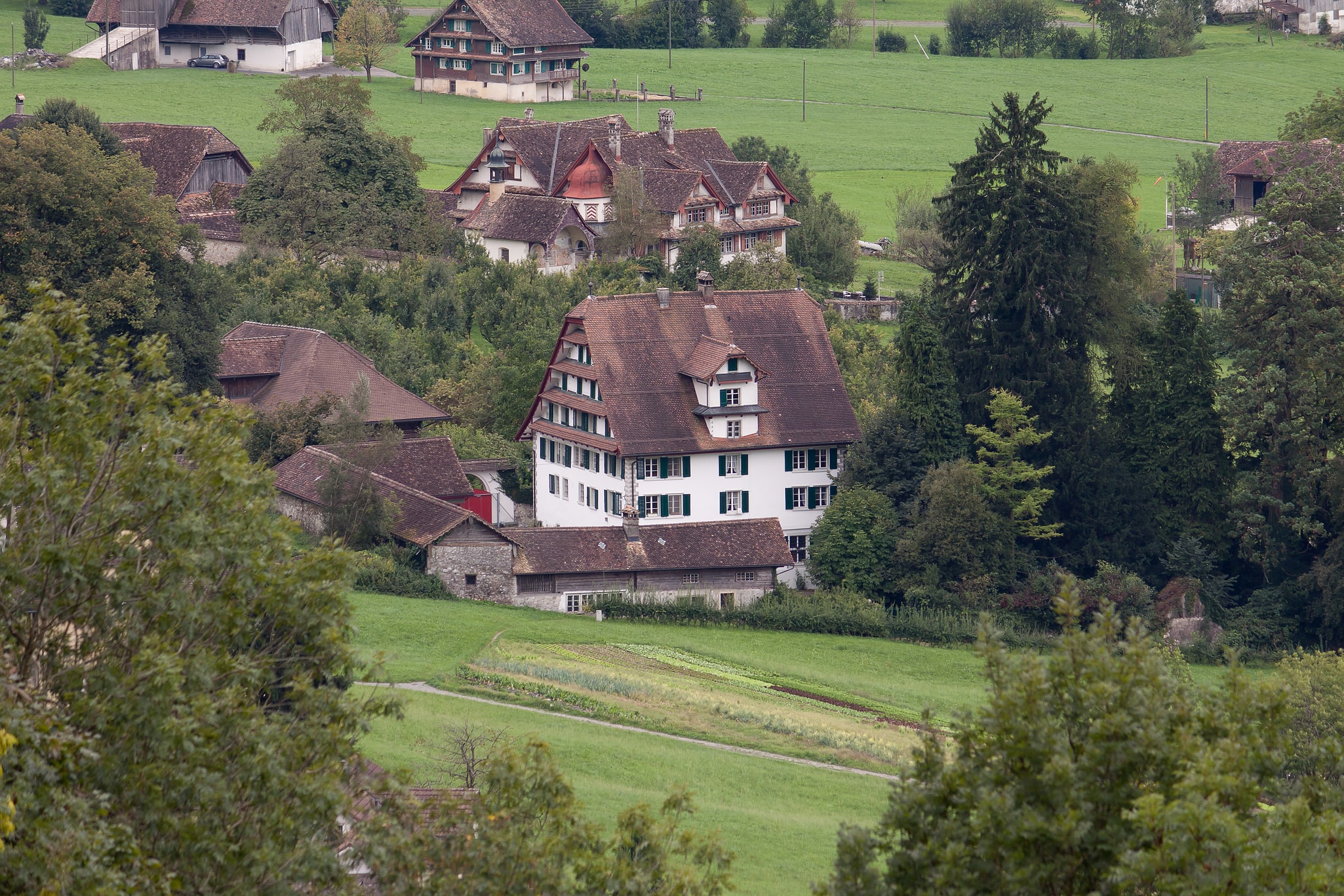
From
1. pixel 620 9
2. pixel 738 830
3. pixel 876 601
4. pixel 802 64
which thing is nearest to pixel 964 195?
pixel 876 601

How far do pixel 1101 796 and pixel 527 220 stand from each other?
271ft

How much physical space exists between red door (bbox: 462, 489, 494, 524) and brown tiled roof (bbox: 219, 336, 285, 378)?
960 cm

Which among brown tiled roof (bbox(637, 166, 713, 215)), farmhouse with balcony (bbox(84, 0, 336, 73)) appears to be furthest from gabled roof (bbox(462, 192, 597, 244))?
farmhouse with balcony (bbox(84, 0, 336, 73))

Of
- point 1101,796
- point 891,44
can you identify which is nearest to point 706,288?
point 1101,796

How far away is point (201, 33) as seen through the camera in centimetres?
14788

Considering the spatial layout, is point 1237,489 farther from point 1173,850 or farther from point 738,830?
point 1173,850

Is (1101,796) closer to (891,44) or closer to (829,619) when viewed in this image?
(829,619)

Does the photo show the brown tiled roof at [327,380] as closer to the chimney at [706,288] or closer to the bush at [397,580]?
the bush at [397,580]

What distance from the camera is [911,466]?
6328 cm

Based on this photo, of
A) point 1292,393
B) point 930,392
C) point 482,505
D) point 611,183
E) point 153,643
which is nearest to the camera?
point 153,643

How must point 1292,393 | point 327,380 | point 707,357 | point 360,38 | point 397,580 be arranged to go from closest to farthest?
point 397,580 → point 1292,393 → point 707,357 → point 327,380 → point 360,38

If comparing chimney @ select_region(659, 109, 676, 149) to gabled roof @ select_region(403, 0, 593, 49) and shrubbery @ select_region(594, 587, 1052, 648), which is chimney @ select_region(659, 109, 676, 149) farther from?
shrubbery @ select_region(594, 587, 1052, 648)

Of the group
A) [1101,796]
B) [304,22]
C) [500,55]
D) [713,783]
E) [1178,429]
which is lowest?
[713,783]

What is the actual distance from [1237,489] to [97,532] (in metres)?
50.5
